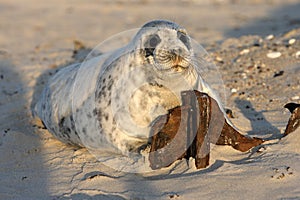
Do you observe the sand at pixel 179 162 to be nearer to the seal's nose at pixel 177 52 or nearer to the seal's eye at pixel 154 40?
the seal's nose at pixel 177 52

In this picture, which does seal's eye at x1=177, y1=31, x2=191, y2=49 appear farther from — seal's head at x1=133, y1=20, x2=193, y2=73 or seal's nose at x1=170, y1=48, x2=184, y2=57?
seal's nose at x1=170, y1=48, x2=184, y2=57

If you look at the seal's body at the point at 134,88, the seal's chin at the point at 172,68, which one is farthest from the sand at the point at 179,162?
the seal's chin at the point at 172,68

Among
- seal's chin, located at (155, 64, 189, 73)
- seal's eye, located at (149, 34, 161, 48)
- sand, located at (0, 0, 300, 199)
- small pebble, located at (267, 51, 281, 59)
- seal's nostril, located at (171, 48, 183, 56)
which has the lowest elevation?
sand, located at (0, 0, 300, 199)

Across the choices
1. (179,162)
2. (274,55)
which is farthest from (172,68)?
(274,55)

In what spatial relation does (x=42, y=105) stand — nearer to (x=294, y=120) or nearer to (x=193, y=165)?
(x=193, y=165)

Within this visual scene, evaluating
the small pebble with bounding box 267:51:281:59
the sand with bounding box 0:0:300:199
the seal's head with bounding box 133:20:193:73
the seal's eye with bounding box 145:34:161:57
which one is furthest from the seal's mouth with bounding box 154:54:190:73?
the small pebble with bounding box 267:51:281:59

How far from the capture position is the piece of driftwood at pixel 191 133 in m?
3.91

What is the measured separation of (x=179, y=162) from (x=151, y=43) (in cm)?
86

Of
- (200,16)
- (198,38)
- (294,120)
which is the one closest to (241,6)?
(200,16)

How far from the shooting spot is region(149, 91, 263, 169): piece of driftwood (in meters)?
3.91

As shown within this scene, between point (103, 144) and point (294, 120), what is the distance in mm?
1394

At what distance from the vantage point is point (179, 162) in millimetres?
3979

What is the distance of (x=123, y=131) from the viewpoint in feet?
14.0

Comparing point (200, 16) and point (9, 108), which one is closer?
point (9, 108)
